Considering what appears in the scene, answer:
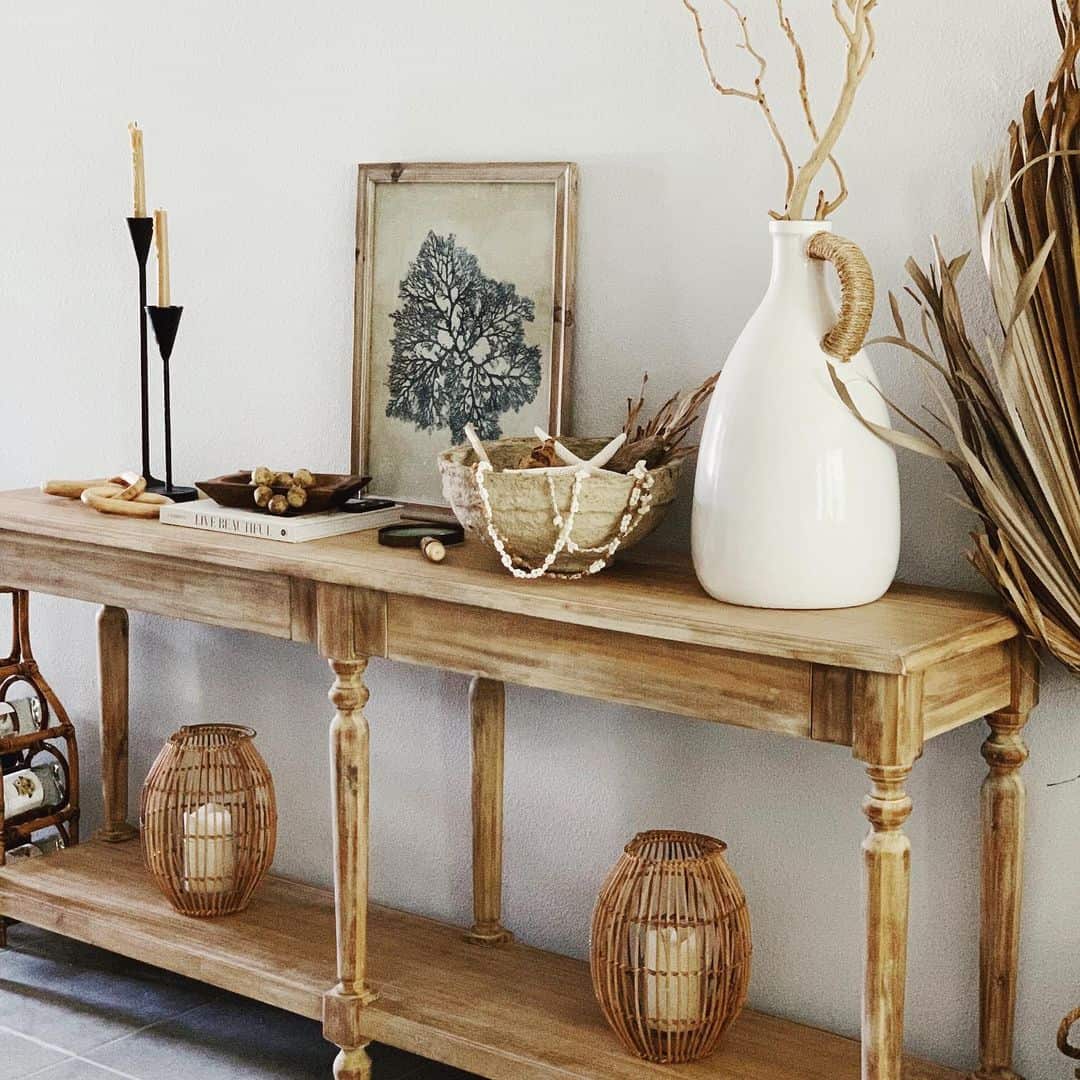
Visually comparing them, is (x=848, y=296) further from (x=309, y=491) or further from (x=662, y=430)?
(x=309, y=491)

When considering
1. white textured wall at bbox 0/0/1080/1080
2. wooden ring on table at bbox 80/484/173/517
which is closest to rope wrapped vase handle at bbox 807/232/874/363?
white textured wall at bbox 0/0/1080/1080

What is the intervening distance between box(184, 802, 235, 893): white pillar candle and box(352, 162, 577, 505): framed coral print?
629mm

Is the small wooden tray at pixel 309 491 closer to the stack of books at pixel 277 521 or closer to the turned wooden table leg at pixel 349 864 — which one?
the stack of books at pixel 277 521

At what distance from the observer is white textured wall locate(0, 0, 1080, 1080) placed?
2227 mm

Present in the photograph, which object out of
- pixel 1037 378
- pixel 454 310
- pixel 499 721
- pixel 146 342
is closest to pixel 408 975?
pixel 499 721

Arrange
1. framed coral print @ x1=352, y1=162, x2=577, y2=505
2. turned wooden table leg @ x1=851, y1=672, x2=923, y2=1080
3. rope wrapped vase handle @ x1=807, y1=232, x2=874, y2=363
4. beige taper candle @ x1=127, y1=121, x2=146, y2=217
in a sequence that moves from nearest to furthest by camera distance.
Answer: turned wooden table leg @ x1=851, y1=672, x2=923, y2=1080 < rope wrapped vase handle @ x1=807, y1=232, x2=874, y2=363 < framed coral print @ x1=352, y1=162, x2=577, y2=505 < beige taper candle @ x1=127, y1=121, x2=146, y2=217

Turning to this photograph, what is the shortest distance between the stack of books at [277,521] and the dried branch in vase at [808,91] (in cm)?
80

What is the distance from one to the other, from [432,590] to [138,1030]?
45.9 inches

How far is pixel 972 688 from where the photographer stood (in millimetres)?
1987

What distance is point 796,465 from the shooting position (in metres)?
1.96

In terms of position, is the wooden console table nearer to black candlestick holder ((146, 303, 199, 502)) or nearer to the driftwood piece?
the driftwood piece

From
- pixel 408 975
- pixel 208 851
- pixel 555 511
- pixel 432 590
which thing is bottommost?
pixel 408 975

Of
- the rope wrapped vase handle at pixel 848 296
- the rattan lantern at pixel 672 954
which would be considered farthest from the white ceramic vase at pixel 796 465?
the rattan lantern at pixel 672 954

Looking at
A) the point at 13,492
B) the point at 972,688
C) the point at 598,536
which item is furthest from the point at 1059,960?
the point at 13,492
